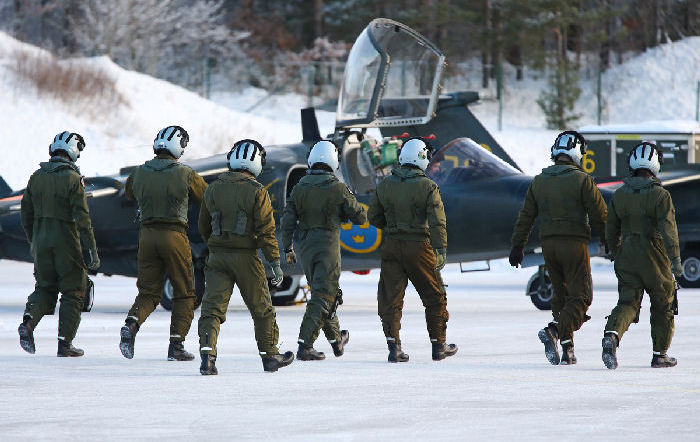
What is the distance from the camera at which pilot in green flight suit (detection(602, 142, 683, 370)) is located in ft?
33.6

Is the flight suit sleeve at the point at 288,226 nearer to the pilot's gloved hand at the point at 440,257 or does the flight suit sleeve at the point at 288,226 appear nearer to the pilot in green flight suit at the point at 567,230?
the pilot's gloved hand at the point at 440,257

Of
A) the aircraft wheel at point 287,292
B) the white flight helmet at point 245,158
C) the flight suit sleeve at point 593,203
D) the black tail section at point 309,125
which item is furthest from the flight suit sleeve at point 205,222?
the aircraft wheel at point 287,292

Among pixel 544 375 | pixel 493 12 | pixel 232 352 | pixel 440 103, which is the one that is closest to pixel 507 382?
pixel 544 375

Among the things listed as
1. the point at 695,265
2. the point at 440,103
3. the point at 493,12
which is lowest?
the point at 695,265

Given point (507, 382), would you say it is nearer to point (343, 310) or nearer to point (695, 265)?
point (343, 310)

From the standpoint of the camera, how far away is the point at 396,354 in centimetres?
1059

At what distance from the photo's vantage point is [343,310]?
16516mm

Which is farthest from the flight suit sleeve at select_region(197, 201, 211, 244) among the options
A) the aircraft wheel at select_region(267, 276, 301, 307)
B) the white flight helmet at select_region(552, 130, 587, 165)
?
the aircraft wheel at select_region(267, 276, 301, 307)

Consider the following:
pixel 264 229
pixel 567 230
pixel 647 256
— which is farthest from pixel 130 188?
pixel 647 256

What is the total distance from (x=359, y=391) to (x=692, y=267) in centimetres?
1329

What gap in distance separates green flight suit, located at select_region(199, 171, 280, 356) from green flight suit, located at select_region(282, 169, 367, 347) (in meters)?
0.97

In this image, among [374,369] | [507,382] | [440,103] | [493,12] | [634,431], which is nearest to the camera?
[634,431]

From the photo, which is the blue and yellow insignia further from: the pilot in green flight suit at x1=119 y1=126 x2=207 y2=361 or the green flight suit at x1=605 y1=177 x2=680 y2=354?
the green flight suit at x1=605 y1=177 x2=680 y2=354

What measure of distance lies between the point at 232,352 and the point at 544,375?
3.02 metres
